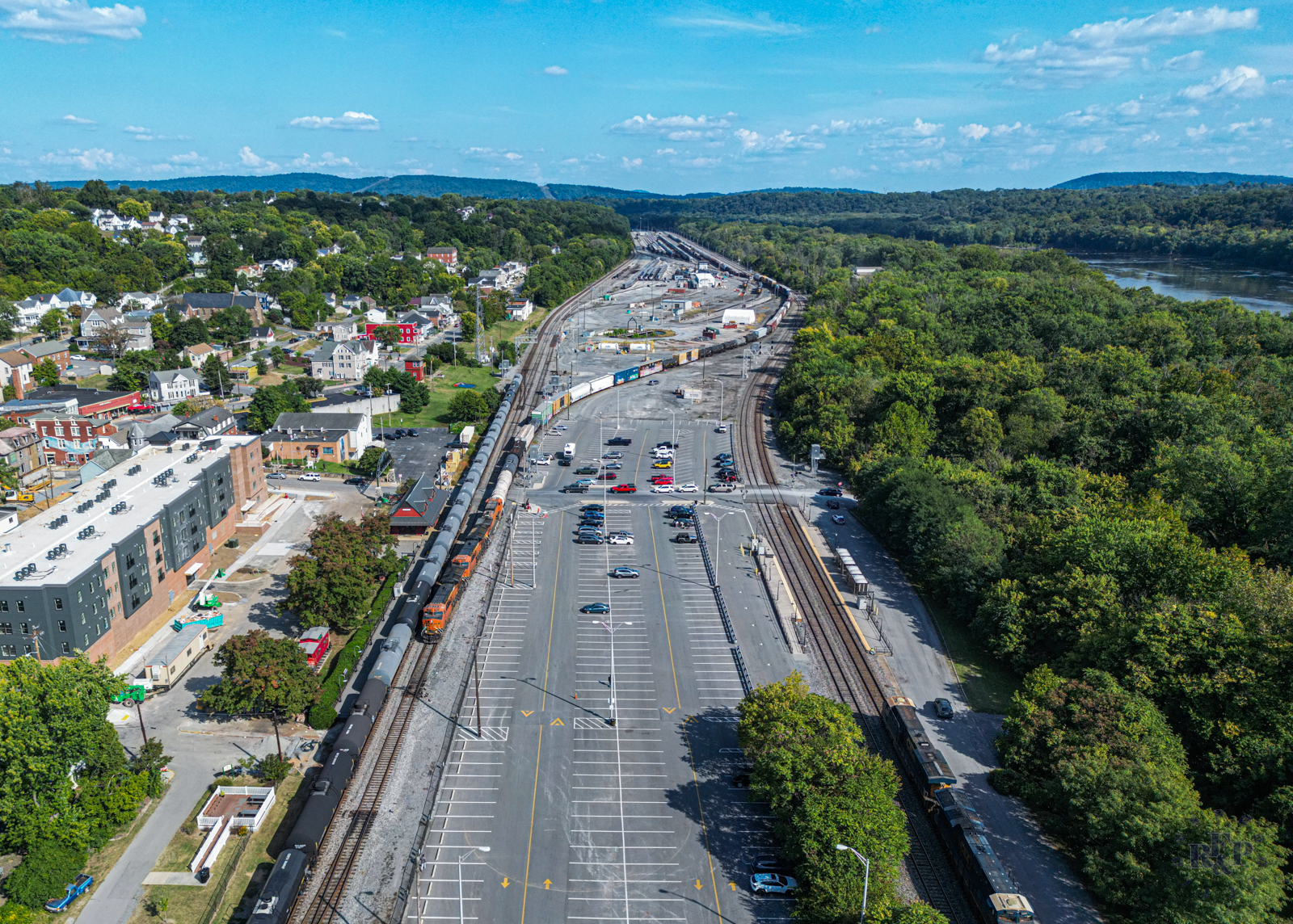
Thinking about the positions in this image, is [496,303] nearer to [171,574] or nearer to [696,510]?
[696,510]

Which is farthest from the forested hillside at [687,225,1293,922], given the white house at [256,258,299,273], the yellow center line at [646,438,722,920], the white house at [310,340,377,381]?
the white house at [256,258,299,273]

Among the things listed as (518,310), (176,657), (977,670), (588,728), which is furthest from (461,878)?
(518,310)

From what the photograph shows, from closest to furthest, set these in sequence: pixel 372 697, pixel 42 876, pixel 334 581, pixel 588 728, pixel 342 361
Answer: pixel 42 876 → pixel 372 697 → pixel 588 728 → pixel 334 581 → pixel 342 361

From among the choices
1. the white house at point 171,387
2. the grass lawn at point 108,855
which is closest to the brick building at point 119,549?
the grass lawn at point 108,855

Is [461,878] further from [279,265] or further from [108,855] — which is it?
[279,265]

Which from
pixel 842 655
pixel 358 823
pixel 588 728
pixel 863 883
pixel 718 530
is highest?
pixel 718 530

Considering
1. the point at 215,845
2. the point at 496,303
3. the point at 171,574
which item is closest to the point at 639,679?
the point at 215,845

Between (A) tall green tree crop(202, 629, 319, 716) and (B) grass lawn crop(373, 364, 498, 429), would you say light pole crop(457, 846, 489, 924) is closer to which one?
(A) tall green tree crop(202, 629, 319, 716)
